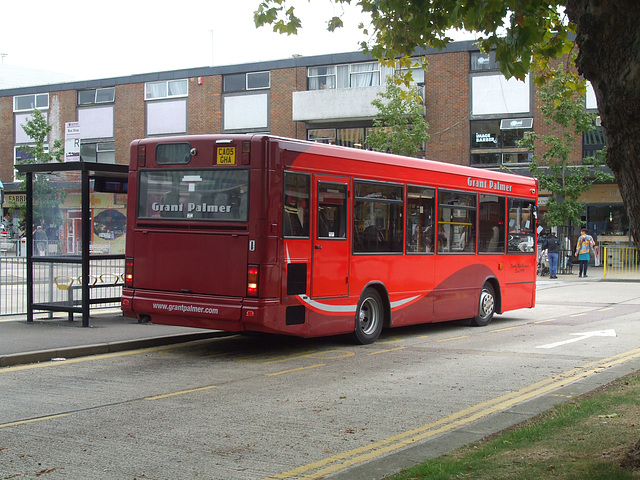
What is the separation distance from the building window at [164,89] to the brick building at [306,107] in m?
0.06

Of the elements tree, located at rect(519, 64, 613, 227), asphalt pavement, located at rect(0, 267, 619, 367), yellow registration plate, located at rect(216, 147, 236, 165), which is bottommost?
asphalt pavement, located at rect(0, 267, 619, 367)

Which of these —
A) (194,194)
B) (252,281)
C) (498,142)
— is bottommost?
(252,281)

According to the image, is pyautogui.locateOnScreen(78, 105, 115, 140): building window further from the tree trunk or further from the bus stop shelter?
the tree trunk

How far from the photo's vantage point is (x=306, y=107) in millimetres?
42000

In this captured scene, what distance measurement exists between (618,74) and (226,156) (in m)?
6.79

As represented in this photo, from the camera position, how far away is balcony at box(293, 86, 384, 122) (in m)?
40.6

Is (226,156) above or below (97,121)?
below

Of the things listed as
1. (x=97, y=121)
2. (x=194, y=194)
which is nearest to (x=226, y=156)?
(x=194, y=194)

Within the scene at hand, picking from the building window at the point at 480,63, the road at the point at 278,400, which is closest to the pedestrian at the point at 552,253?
the building window at the point at 480,63

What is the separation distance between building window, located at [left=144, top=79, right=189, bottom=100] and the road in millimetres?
36029

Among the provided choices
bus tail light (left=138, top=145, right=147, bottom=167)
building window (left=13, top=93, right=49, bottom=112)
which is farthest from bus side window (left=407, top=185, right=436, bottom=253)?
building window (left=13, top=93, right=49, bottom=112)

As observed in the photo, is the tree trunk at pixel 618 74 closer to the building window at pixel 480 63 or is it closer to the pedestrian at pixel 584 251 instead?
the pedestrian at pixel 584 251

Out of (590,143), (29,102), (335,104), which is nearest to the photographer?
(590,143)

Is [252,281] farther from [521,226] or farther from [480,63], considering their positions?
[480,63]
